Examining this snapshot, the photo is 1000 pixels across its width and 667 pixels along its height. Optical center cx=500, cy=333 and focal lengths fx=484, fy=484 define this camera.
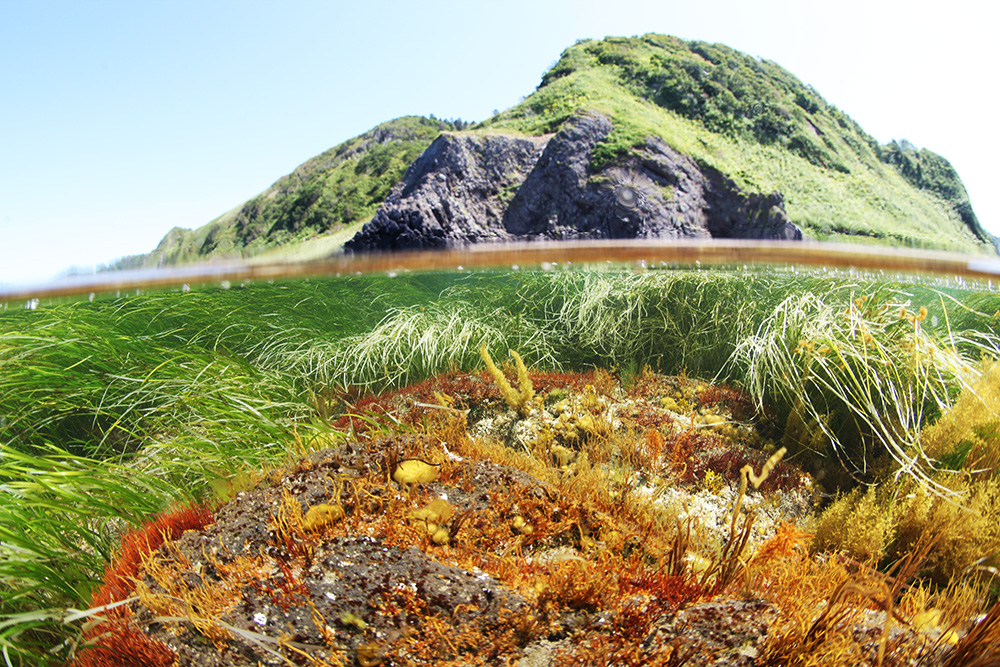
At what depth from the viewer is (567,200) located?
674 inches

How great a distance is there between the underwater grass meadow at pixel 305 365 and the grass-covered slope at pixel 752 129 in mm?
10564

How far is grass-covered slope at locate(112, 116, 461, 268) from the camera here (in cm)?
2070

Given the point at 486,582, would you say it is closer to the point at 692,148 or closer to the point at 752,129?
the point at 692,148

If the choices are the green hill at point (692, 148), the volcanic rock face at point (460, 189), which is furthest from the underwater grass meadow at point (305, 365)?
the green hill at point (692, 148)

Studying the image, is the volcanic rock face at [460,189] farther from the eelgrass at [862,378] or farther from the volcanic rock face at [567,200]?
the eelgrass at [862,378]

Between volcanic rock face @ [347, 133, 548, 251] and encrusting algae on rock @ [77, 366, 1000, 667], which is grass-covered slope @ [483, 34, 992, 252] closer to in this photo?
volcanic rock face @ [347, 133, 548, 251]

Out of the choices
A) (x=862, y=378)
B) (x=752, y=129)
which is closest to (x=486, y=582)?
(x=862, y=378)

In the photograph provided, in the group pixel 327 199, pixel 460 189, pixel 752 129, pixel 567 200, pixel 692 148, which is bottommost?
pixel 567 200

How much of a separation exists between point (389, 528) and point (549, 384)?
8.22 ft

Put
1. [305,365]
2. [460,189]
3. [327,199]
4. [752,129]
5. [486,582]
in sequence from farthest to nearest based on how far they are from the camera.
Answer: [752,129] < [327,199] < [460,189] < [305,365] < [486,582]

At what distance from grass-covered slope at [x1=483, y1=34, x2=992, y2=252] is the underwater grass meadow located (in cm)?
1056

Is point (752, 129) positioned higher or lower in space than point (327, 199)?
higher

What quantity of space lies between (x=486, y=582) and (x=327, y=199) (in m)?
22.9

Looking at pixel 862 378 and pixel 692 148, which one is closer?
pixel 862 378
